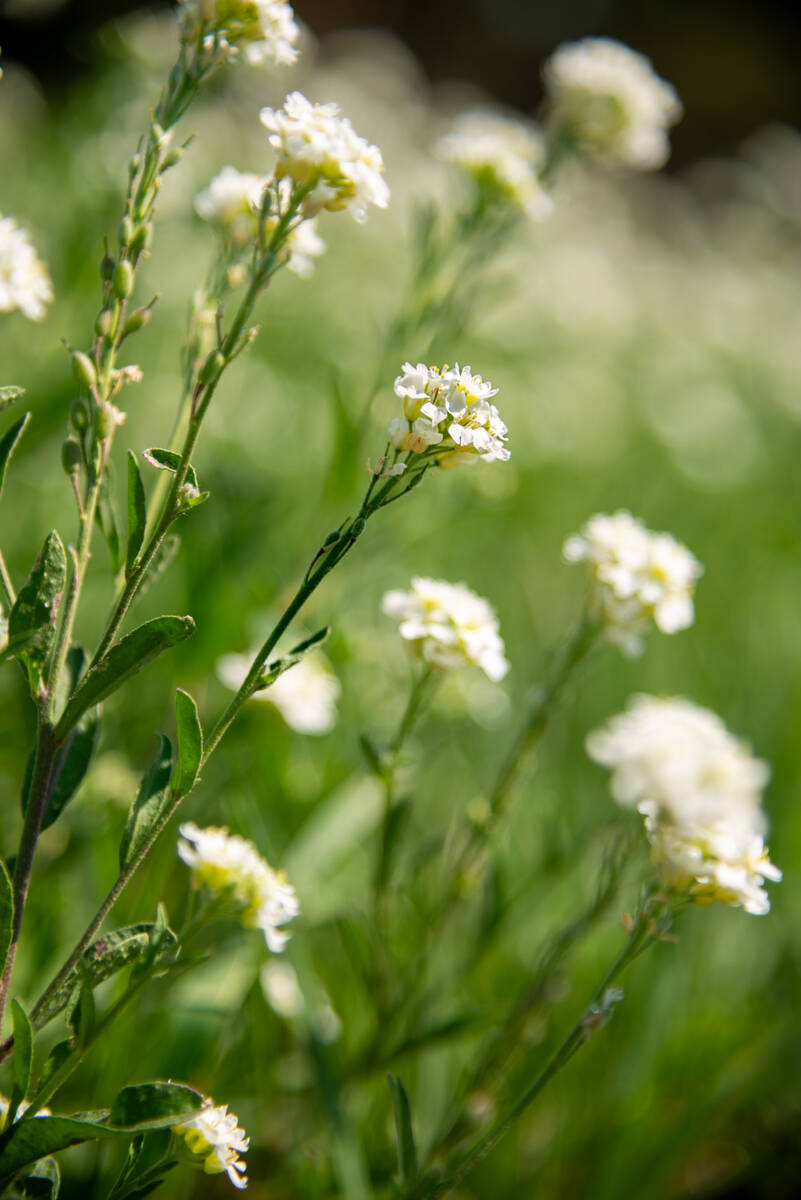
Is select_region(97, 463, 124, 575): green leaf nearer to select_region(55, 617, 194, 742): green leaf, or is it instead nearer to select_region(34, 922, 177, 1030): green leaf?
select_region(55, 617, 194, 742): green leaf

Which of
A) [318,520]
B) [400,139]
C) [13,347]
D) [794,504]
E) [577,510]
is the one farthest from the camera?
[400,139]

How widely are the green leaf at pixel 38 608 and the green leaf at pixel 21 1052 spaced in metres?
0.14

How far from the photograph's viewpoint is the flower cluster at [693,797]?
0.58 metres

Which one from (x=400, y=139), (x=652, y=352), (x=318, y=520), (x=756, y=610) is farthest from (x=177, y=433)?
(x=652, y=352)

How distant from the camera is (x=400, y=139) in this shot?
12.2ft

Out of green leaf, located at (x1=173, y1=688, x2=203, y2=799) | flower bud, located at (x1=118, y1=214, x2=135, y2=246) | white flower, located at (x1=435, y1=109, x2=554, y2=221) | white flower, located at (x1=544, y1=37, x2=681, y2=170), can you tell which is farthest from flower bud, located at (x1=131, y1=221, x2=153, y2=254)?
white flower, located at (x1=544, y1=37, x2=681, y2=170)

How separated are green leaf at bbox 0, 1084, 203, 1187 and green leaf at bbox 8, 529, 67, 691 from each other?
19 centimetres

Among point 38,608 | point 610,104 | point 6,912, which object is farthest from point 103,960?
point 610,104

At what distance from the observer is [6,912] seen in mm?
466

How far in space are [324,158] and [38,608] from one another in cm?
26

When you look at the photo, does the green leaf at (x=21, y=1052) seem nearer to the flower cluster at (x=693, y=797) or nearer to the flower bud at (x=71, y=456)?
the flower bud at (x=71, y=456)

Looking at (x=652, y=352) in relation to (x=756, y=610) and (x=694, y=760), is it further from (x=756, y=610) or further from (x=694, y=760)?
(x=694, y=760)

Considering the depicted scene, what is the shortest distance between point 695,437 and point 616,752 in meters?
2.83

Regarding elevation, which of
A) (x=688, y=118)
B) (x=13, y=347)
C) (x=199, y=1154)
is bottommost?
(x=199, y=1154)
